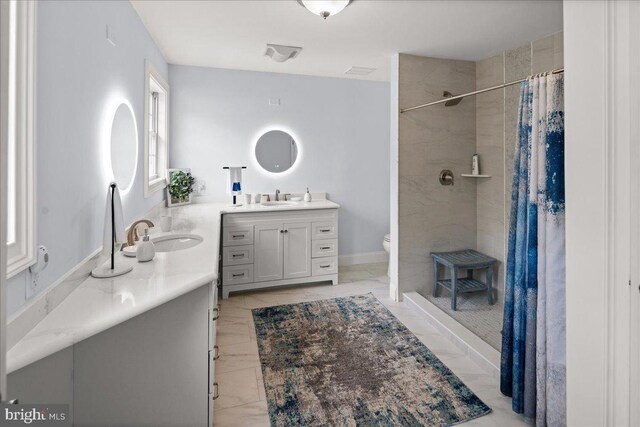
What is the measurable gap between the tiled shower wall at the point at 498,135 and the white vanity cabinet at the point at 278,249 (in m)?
1.55

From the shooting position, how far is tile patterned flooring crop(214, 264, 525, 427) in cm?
189

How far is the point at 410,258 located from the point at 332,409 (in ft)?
6.03

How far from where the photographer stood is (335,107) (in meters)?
4.41

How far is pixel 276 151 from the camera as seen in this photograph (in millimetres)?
4230

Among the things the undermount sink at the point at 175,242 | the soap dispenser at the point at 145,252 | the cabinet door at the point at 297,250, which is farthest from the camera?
the cabinet door at the point at 297,250

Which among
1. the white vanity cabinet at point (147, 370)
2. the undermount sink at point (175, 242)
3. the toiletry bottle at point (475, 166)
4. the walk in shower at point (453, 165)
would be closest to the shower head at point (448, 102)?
the walk in shower at point (453, 165)

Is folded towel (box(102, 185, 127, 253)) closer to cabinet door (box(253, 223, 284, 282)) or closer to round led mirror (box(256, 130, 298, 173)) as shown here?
cabinet door (box(253, 223, 284, 282))

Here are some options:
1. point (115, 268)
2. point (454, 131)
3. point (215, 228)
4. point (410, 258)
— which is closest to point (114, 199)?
point (115, 268)

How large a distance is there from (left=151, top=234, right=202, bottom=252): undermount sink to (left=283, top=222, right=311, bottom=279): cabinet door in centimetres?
138

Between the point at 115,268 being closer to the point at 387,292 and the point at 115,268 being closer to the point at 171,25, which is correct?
the point at 171,25

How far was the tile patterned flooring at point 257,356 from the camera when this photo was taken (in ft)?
6.21

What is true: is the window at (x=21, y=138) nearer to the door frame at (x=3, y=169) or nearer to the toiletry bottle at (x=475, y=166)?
the door frame at (x=3, y=169)

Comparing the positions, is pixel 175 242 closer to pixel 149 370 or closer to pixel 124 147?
pixel 124 147

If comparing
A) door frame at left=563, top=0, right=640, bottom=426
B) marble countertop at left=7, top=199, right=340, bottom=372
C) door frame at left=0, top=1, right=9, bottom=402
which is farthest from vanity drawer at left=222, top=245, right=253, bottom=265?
door frame at left=0, top=1, right=9, bottom=402
